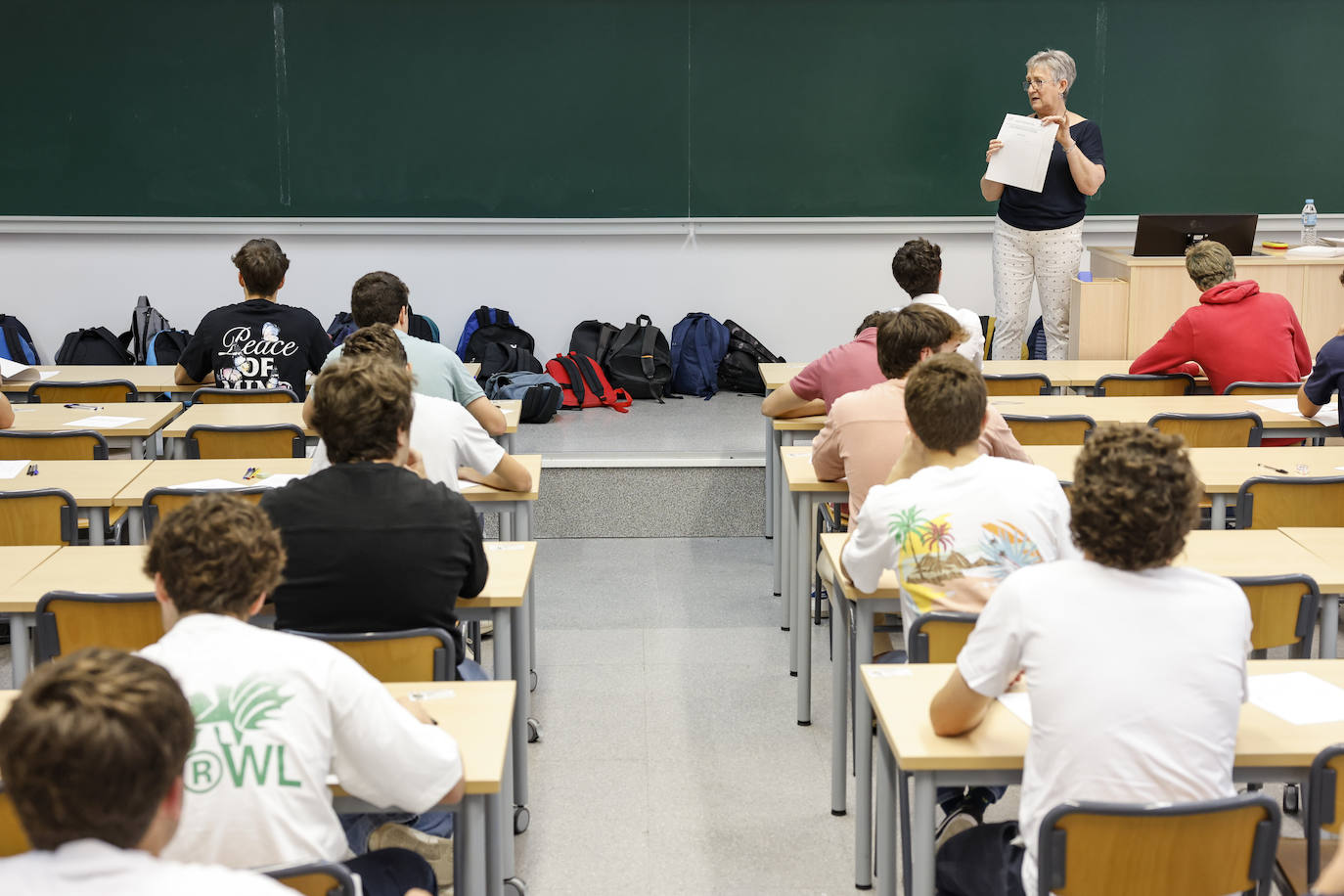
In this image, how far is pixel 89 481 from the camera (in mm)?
4164

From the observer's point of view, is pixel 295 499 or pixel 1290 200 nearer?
pixel 295 499

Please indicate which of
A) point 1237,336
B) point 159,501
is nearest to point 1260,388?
point 1237,336

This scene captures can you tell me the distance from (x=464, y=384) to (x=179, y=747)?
10.5 feet

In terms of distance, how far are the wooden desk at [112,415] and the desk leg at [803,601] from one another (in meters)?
2.40

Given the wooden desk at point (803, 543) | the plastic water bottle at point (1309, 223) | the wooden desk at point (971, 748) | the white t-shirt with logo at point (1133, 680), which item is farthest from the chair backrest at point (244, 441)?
the plastic water bottle at point (1309, 223)

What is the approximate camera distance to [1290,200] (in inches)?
327

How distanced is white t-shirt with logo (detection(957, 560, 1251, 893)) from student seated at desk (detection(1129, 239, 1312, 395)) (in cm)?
366

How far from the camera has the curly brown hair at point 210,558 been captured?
2.06m

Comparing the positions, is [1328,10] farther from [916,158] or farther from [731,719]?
[731,719]

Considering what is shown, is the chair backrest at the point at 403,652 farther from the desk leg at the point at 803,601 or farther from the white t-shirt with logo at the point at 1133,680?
the desk leg at the point at 803,601

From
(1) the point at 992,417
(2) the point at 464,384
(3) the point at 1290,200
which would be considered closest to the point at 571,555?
(2) the point at 464,384

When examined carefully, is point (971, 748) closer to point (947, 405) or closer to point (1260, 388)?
point (947, 405)

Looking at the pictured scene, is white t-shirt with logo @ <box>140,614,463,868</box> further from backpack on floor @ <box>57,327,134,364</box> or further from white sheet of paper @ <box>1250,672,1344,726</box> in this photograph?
backpack on floor @ <box>57,327,134,364</box>

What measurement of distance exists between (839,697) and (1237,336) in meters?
2.92
